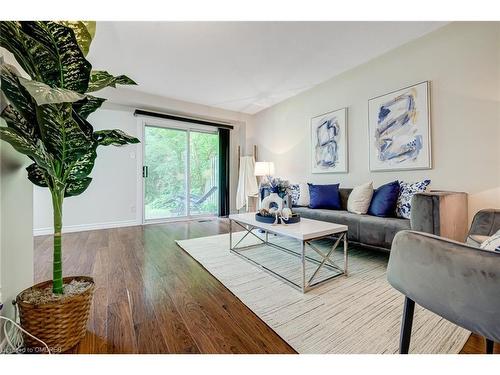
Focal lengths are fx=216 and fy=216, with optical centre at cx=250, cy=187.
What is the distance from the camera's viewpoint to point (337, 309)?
1.44 metres

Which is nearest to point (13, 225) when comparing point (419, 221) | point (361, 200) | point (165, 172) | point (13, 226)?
point (13, 226)

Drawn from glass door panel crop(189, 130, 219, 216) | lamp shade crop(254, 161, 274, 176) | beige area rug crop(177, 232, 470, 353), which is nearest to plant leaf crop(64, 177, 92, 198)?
beige area rug crop(177, 232, 470, 353)

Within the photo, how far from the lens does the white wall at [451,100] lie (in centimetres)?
205

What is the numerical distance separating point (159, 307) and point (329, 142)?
3.20 metres

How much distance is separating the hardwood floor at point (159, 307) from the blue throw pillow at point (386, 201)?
138 centimetres

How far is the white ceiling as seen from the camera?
2.28 metres

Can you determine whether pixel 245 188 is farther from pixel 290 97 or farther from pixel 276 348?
pixel 276 348

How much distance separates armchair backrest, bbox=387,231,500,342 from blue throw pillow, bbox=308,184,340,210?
7.12 ft

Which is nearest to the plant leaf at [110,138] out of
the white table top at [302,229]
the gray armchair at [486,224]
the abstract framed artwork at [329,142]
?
the white table top at [302,229]

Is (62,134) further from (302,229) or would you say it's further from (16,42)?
(302,229)

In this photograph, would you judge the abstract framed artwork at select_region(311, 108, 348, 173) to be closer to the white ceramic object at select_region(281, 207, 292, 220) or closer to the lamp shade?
the lamp shade

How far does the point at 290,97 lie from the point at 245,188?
84.2 inches

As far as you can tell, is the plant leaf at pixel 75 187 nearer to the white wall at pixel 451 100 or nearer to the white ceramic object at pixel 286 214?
the white ceramic object at pixel 286 214
